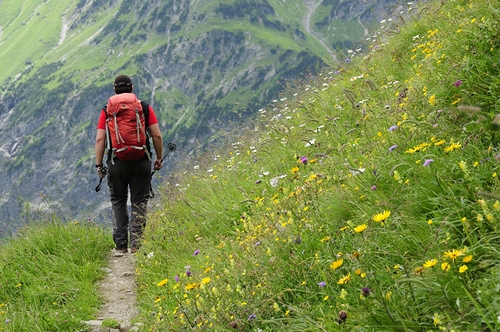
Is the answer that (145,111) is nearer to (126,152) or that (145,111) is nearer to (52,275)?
(126,152)

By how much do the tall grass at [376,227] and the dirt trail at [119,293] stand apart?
1.20 ft

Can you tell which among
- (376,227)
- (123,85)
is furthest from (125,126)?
(376,227)

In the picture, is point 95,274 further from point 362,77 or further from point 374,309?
point 374,309

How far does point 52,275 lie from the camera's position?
27.7ft

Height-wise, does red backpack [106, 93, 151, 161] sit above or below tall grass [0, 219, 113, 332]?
above

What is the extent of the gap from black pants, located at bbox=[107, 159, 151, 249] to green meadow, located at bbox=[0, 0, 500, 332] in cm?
45

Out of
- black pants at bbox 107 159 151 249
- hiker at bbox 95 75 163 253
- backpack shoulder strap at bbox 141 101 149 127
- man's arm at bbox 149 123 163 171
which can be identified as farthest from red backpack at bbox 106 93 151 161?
man's arm at bbox 149 123 163 171

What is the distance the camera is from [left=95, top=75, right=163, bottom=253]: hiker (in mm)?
9562

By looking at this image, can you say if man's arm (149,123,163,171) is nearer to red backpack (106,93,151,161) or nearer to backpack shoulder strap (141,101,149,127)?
backpack shoulder strap (141,101,149,127)

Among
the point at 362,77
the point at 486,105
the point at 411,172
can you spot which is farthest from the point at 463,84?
the point at 362,77

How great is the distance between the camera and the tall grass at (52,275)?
718cm

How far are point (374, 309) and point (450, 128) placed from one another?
8.00 ft

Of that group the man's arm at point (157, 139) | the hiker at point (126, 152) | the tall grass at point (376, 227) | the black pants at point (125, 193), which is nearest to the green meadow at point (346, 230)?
the tall grass at point (376, 227)

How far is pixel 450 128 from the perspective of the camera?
483 cm
